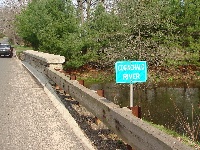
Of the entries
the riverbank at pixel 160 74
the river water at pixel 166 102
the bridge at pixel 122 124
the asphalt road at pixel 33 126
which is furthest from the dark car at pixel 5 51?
the bridge at pixel 122 124

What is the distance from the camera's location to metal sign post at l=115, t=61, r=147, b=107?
5422mm

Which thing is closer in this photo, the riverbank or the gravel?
the gravel

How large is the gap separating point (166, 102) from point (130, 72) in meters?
11.1

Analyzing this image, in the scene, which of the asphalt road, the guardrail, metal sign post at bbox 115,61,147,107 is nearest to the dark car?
the asphalt road

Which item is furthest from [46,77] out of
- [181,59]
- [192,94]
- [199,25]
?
[199,25]

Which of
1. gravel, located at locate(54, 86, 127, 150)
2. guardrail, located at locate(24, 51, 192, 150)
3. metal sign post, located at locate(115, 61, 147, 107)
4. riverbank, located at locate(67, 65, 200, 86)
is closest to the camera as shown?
guardrail, located at locate(24, 51, 192, 150)

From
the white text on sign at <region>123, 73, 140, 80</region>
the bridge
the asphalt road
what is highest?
the white text on sign at <region>123, 73, 140, 80</region>

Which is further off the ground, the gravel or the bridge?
the bridge

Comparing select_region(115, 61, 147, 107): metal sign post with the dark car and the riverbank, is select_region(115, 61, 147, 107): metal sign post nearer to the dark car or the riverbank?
the riverbank

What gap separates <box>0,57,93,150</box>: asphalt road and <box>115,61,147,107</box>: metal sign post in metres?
1.28

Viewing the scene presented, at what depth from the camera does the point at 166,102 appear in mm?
16109

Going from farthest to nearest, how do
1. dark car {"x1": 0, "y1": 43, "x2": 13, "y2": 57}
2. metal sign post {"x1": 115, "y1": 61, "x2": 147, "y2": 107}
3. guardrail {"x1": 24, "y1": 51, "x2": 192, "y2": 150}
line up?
dark car {"x1": 0, "y1": 43, "x2": 13, "y2": 57} → metal sign post {"x1": 115, "y1": 61, "x2": 147, "y2": 107} → guardrail {"x1": 24, "y1": 51, "x2": 192, "y2": 150}

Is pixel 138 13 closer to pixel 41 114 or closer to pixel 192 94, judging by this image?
pixel 192 94

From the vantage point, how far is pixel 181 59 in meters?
25.4
